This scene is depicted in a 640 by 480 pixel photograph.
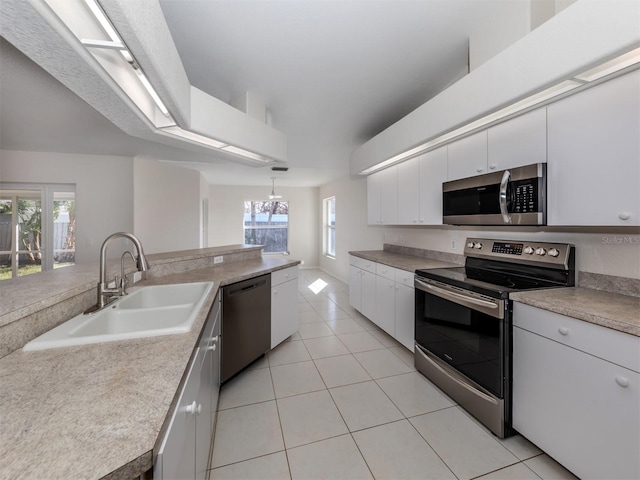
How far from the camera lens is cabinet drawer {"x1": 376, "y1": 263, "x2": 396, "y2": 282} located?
2.92 m

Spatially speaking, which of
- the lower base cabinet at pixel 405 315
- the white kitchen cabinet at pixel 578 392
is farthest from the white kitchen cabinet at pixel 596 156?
the lower base cabinet at pixel 405 315

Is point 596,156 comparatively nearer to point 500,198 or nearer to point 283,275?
point 500,198

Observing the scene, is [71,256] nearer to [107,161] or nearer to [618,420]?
[107,161]

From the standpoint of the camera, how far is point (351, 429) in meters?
1.76

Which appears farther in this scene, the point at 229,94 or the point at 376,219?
the point at 376,219

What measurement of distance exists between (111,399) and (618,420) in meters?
1.95

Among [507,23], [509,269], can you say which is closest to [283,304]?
[509,269]

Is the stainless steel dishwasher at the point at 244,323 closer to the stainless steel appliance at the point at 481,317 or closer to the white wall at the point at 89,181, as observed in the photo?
the stainless steel appliance at the point at 481,317

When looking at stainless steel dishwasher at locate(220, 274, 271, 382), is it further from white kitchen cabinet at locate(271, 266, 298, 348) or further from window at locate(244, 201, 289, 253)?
window at locate(244, 201, 289, 253)

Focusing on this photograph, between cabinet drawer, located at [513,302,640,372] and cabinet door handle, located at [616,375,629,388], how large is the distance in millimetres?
56

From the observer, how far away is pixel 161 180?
15.3 feet

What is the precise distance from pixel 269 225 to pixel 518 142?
22.1ft

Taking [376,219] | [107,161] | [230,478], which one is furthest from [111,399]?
[107,161]

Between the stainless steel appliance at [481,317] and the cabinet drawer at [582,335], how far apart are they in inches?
4.4
